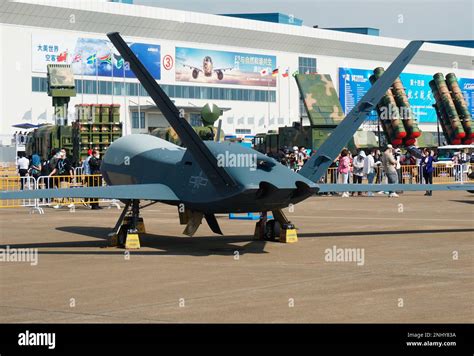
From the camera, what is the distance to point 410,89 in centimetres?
12575

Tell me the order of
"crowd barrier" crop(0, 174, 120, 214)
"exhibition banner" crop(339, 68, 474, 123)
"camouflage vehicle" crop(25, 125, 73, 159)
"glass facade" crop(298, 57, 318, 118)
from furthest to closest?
1. "exhibition banner" crop(339, 68, 474, 123)
2. "glass facade" crop(298, 57, 318, 118)
3. "camouflage vehicle" crop(25, 125, 73, 159)
4. "crowd barrier" crop(0, 174, 120, 214)

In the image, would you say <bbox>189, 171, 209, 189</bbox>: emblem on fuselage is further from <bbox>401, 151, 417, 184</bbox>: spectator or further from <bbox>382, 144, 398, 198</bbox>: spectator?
<bbox>401, 151, 417, 184</bbox>: spectator

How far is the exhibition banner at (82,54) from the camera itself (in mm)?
85625

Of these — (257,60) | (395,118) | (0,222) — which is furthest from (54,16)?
(0,222)

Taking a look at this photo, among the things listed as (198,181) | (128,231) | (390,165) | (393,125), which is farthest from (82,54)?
(198,181)

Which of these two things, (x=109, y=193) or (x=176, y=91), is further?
(x=176, y=91)

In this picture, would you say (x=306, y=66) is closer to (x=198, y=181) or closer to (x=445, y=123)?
(x=445, y=123)

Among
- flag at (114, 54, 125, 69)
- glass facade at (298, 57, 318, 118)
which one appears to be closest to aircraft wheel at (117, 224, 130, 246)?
flag at (114, 54, 125, 69)

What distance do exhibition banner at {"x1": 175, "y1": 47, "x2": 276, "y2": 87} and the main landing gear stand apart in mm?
80188

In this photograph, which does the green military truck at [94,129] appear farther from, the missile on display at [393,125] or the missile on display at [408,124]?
the missile on display at [408,124]

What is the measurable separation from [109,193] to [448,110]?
59800mm

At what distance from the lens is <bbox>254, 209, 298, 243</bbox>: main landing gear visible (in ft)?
61.4
